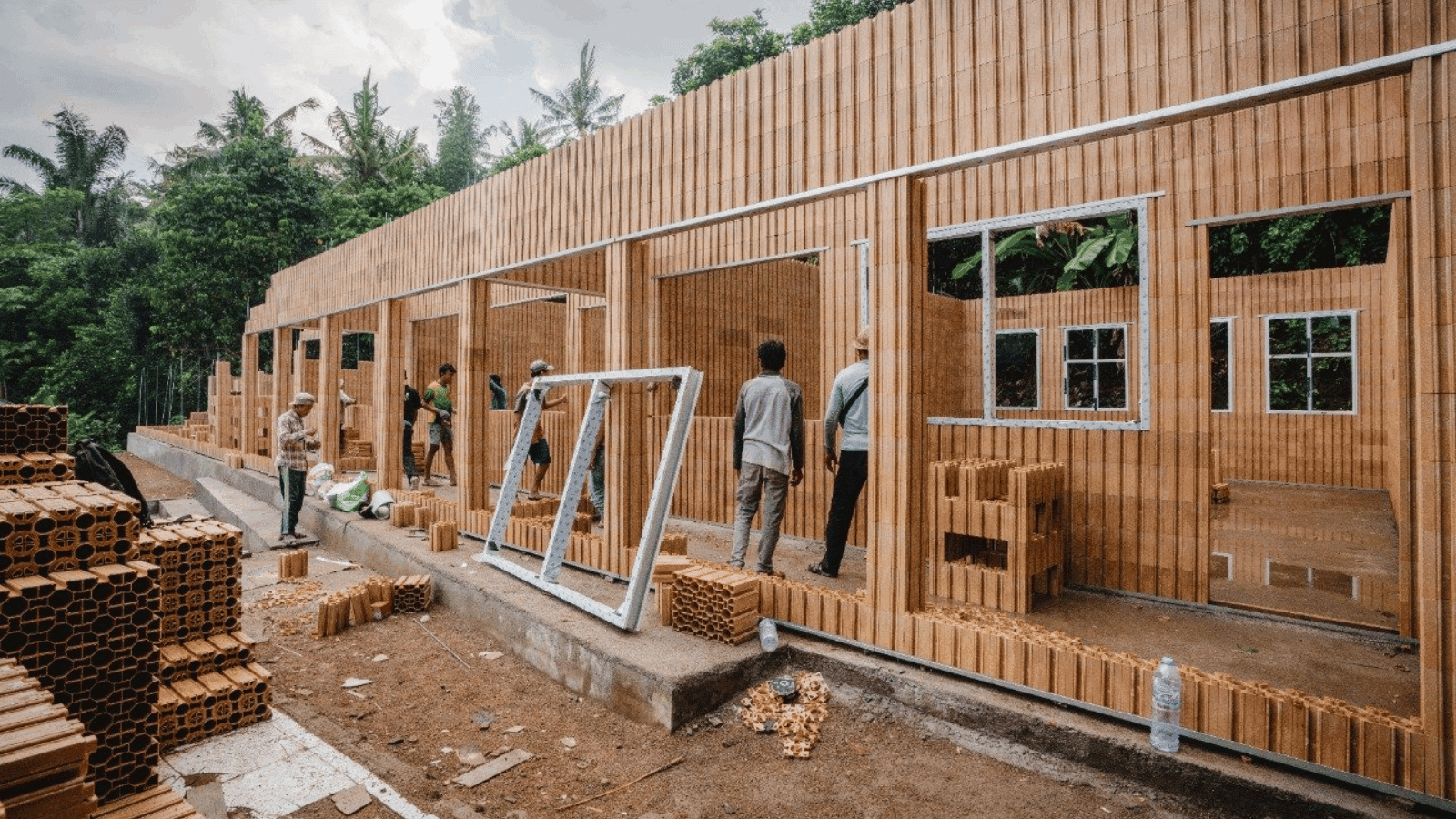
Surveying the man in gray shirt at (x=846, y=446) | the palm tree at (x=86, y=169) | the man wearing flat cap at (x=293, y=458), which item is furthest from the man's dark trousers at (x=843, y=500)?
the palm tree at (x=86, y=169)

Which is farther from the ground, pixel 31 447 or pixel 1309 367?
pixel 1309 367

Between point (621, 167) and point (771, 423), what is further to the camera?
point (621, 167)

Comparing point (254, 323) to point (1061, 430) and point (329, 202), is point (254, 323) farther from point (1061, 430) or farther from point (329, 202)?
point (1061, 430)

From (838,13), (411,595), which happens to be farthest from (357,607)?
(838,13)

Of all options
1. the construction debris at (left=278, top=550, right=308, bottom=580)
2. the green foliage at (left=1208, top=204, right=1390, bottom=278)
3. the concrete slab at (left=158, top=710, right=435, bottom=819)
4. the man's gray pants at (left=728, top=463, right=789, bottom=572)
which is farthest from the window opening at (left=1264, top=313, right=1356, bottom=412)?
the construction debris at (left=278, top=550, right=308, bottom=580)

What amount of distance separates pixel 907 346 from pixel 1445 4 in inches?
100

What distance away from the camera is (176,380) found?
2577 centimetres

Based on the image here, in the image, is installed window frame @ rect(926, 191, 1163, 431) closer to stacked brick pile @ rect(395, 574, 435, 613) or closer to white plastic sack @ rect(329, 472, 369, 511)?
stacked brick pile @ rect(395, 574, 435, 613)

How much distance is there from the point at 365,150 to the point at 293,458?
87.0 ft

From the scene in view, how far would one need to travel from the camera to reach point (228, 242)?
21891 millimetres

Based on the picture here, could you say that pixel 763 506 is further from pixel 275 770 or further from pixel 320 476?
pixel 320 476

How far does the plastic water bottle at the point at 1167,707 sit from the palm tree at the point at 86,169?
48535mm

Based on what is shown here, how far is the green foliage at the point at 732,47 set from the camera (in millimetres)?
26875

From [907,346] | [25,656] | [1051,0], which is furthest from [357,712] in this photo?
[1051,0]
